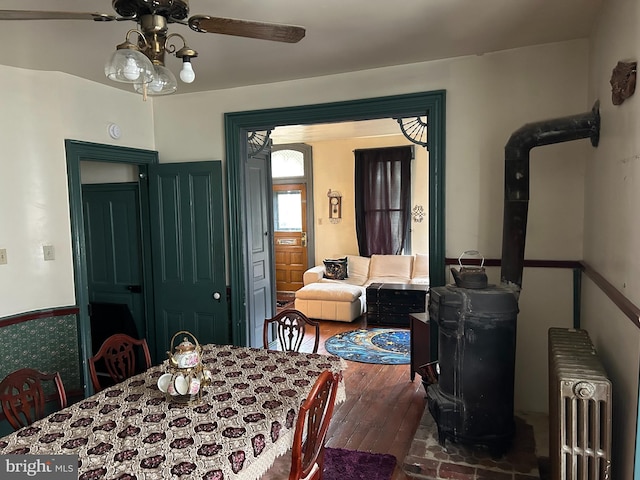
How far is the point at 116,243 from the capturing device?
4402mm

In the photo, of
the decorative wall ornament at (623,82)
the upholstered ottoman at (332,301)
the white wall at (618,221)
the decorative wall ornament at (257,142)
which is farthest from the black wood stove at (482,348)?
the upholstered ottoman at (332,301)

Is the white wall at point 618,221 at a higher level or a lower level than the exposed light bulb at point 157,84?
lower

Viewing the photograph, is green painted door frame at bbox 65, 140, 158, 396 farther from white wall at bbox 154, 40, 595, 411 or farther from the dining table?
white wall at bbox 154, 40, 595, 411

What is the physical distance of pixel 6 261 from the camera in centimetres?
311

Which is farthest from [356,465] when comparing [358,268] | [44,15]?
[358,268]

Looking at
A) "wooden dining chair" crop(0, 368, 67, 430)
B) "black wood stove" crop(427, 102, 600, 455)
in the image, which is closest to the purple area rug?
"black wood stove" crop(427, 102, 600, 455)

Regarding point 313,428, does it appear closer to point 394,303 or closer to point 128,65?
point 128,65

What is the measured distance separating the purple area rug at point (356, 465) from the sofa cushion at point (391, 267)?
3858 millimetres

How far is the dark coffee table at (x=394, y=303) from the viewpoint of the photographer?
19.0 ft

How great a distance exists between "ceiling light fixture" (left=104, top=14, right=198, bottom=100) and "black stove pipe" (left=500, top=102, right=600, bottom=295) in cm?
198

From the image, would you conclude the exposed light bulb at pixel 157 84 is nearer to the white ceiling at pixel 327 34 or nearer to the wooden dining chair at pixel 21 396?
the white ceiling at pixel 327 34

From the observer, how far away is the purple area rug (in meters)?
2.67

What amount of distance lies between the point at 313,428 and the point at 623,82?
6.10 ft

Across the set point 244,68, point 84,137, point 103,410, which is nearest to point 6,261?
point 84,137
